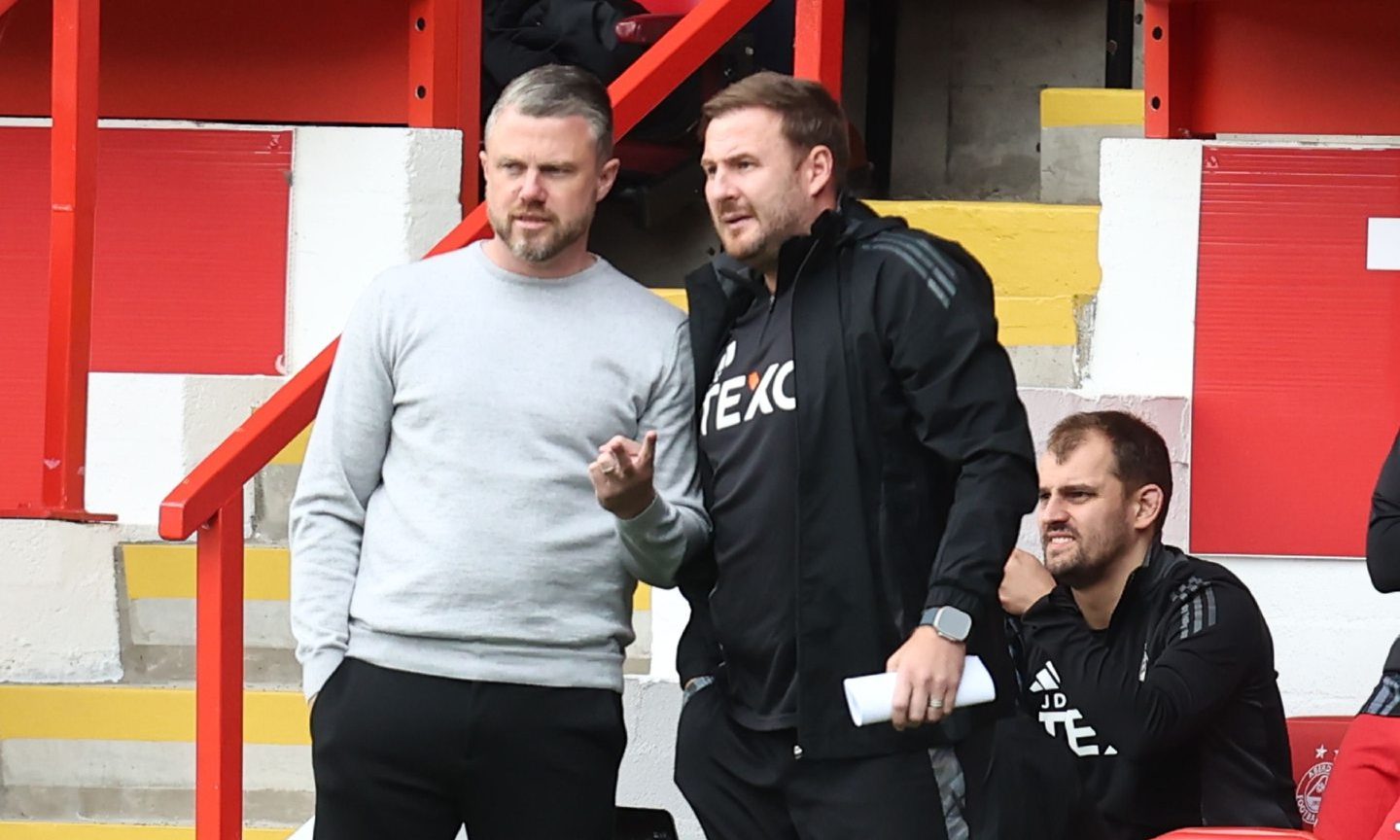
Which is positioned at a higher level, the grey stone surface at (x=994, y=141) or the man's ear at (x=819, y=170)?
the grey stone surface at (x=994, y=141)

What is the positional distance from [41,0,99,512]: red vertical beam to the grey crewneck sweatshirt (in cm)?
165

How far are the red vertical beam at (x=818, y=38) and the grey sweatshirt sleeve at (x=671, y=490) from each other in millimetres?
1314

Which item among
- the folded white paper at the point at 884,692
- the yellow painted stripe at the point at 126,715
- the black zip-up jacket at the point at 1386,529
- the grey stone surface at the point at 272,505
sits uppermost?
the black zip-up jacket at the point at 1386,529

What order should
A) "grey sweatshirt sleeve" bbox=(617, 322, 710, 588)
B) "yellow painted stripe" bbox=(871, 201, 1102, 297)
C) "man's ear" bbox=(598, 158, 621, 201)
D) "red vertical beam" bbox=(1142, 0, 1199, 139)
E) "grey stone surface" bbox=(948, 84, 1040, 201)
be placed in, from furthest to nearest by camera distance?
"grey stone surface" bbox=(948, 84, 1040, 201), "red vertical beam" bbox=(1142, 0, 1199, 139), "yellow painted stripe" bbox=(871, 201, 1102, 297), "man's ear" bbox=(598, 158, 621, 201), "grey sweatshirt sleeve" bbox=(617, 322, 710, 588)

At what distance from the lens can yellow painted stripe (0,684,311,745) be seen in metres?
4.24

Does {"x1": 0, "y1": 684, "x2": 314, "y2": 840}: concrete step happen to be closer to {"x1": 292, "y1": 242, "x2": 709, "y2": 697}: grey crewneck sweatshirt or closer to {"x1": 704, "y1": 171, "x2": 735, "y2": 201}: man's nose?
{"x1": 292, "y1": 242, "x2": 709, "y2": 697}: grey crewneck sweatshirt

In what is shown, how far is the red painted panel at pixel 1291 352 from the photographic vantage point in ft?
14.5

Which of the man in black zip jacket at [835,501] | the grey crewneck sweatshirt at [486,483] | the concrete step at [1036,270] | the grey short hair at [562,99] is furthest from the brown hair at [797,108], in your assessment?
the concrete step at [1036,270]

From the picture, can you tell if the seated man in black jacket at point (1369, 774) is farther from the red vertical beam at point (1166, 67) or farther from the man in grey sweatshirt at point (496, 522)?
the red vertical beam at point (1166, 67)

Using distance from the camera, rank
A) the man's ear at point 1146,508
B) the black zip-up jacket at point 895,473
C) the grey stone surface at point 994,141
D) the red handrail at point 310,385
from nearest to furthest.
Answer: the black zip-up jacket at point 895,473 → the red handrail at point 310,385 → the man's ear at point 1146,508 → the grey stone surface at point 994,141

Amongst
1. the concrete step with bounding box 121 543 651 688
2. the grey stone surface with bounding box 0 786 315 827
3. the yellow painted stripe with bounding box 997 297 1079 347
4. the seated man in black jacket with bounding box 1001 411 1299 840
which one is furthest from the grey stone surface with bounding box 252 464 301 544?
the seated man in black jacket with bounding box 1001 411 1299 840

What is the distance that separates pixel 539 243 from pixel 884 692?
2.59 feet

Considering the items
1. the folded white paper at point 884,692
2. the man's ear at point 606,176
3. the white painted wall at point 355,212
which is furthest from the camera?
the white painted wall at point 355,212

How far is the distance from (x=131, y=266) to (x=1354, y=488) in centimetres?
277
